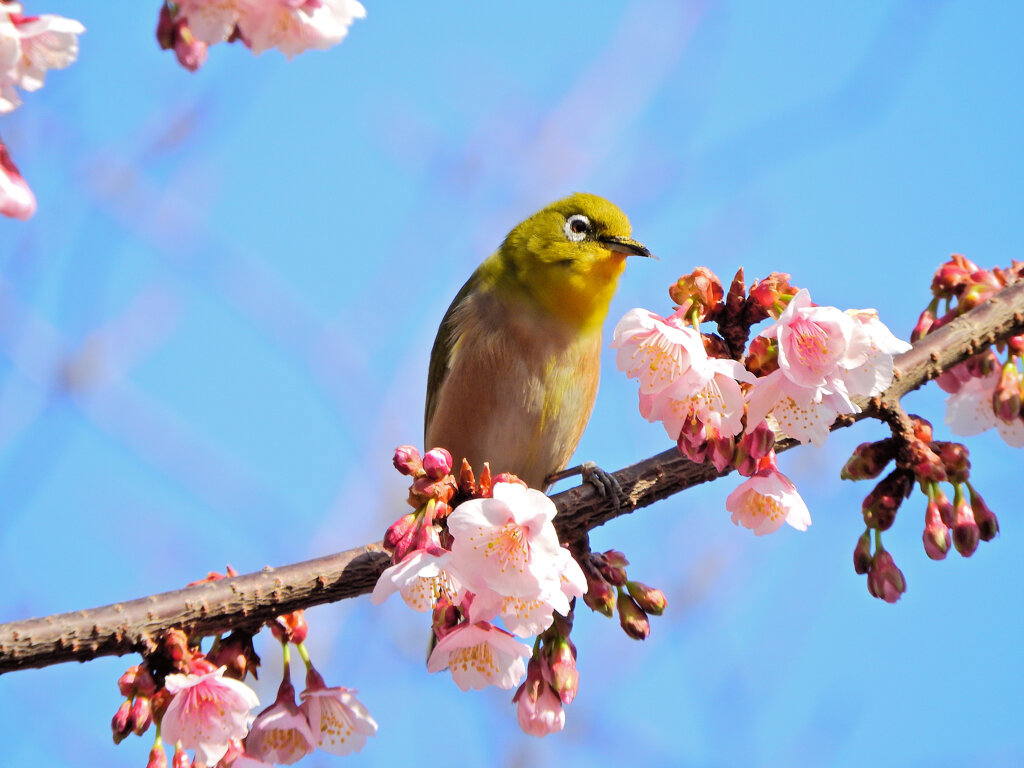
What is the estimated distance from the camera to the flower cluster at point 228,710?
107 inches

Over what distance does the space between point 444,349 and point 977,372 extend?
2.76 metres

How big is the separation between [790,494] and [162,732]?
6.23 ft

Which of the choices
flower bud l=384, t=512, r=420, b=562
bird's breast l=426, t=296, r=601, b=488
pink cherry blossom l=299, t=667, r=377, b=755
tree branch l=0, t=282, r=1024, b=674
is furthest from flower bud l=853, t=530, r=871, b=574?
bird's breast l=426, t=296, r=601, b=488

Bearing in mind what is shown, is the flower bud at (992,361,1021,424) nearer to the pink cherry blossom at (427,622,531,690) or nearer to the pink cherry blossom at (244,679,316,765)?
the pink cherry blossom at (427,622,531,690)

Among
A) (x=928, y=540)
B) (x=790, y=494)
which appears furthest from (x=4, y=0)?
(x=928, y=540)

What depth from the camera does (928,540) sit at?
3.19 m

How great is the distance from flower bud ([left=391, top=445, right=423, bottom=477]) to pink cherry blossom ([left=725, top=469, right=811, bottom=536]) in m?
0.94

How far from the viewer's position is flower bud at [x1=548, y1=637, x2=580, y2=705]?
126 inches

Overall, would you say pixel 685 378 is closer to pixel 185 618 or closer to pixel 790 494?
pixel 790 494

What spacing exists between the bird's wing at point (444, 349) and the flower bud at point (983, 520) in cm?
278

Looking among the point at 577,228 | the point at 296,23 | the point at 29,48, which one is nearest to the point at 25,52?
the point at 29,48

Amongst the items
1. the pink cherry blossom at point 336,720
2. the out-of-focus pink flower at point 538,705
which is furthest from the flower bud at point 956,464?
the pink cherry blossom at point 336,720

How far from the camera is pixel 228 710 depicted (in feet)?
8.92

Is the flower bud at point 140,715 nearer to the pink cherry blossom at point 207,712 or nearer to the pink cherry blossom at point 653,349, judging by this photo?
the pink cherry blossom at point 207,712
